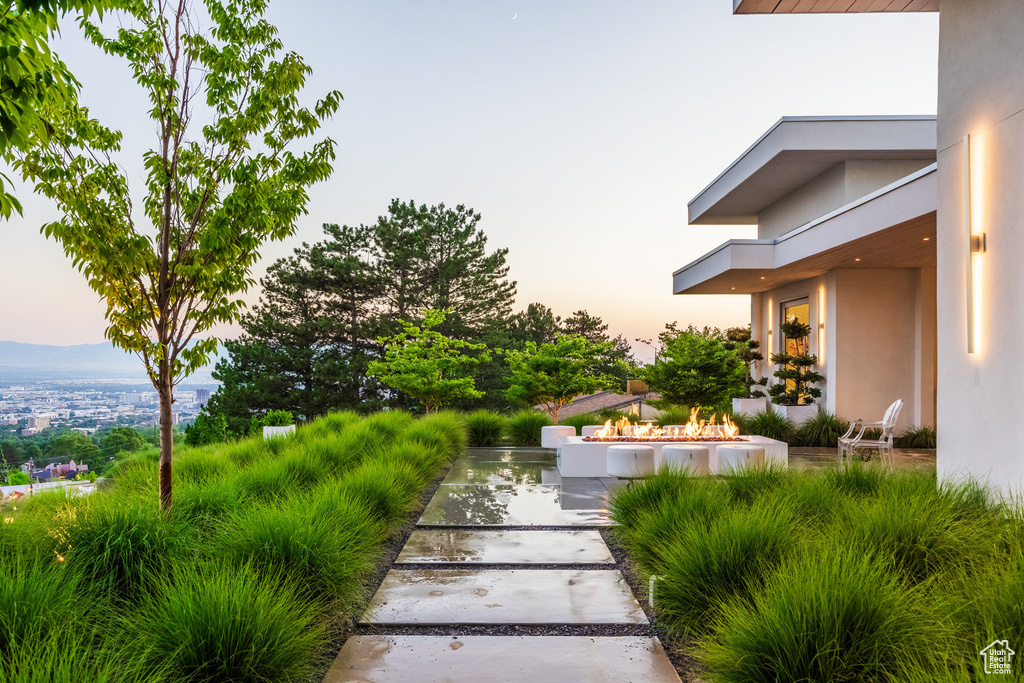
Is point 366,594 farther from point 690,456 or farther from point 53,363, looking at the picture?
point 53,363

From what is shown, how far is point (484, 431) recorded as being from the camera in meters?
13.3

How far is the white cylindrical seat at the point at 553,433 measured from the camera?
11.6 m

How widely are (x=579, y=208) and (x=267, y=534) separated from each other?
21411 mm

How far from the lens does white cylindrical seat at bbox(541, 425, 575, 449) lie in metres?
11.6

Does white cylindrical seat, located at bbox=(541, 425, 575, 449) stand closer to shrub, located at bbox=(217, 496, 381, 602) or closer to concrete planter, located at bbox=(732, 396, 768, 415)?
concrete planter, located at bbox=(732, 396, 768, 415)

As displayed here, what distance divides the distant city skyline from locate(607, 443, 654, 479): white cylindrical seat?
8.51 m

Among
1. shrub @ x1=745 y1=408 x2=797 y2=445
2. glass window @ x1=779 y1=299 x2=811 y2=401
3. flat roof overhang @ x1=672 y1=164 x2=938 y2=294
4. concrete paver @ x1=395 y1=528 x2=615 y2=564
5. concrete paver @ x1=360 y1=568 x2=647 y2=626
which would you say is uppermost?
flat roof overhang @ x1=672 y1=164 x2=938 y2=294

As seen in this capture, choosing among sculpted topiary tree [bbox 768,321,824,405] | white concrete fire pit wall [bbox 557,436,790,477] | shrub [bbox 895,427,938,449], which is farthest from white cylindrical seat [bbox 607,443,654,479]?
shrub [bbox 895,427,938,449]

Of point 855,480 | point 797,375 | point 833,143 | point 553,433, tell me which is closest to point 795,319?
point 797,375

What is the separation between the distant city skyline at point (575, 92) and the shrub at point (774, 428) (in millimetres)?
9224

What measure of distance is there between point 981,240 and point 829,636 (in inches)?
176

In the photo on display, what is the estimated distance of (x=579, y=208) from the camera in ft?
78.4

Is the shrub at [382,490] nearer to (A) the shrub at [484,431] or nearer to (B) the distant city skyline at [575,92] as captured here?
(A) the shrub at [484,431]

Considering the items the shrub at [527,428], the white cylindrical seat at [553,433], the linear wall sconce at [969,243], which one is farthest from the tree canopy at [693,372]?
the linear wall sconce at [969,243]
